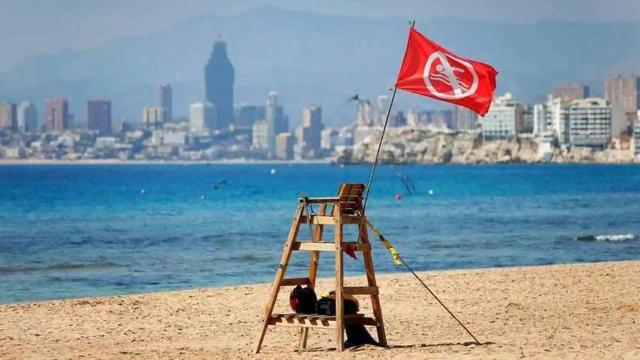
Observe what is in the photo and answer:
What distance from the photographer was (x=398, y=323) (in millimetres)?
17234

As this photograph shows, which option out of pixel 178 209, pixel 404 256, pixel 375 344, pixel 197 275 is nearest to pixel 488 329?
pixel 375 344

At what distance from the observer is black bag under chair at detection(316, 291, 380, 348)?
14.2 metres

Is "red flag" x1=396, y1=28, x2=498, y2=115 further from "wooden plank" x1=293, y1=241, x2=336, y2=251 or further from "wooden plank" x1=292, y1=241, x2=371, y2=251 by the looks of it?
"wooden plank" x1=293, y1=241, x2=336, y2=251

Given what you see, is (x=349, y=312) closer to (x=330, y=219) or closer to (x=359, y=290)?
(x=359, y=290)

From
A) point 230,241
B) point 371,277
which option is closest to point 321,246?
point 371,277

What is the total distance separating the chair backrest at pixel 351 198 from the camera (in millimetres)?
13893

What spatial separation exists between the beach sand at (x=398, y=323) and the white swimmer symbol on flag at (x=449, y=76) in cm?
270

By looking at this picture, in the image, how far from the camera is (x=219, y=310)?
62.9 feet

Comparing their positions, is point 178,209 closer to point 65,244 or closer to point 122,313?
point 65,244

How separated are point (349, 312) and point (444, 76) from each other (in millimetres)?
2650

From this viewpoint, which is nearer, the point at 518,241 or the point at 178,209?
the point at 518,241

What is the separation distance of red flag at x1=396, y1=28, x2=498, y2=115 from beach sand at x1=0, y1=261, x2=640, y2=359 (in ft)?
8.68

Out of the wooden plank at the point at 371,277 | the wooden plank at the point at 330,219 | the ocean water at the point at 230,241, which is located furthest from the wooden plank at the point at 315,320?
the ocean water at the point at 230,241

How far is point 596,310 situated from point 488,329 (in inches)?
94.3
